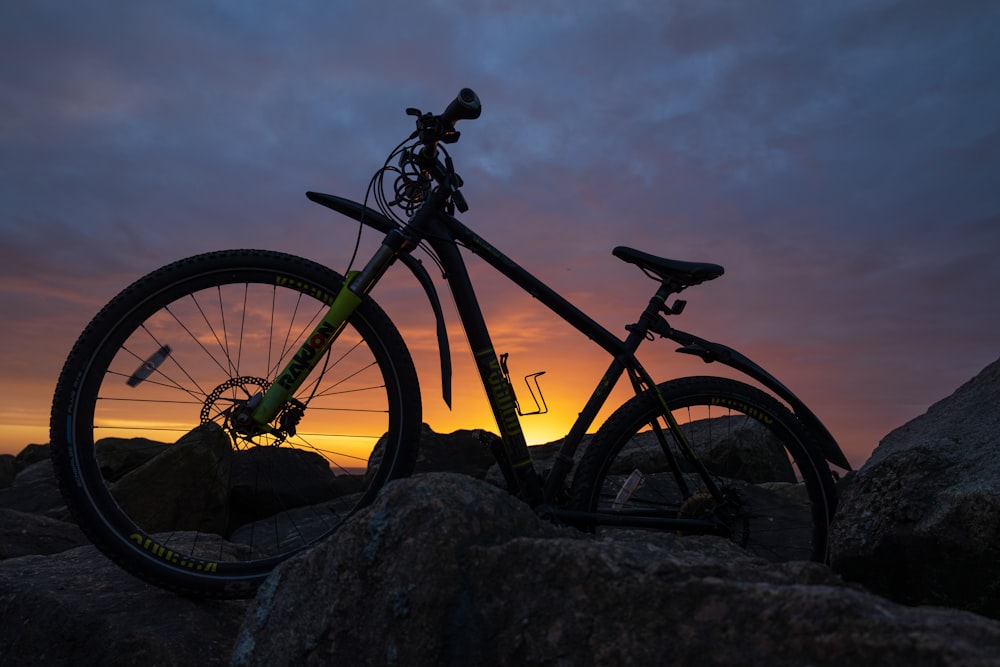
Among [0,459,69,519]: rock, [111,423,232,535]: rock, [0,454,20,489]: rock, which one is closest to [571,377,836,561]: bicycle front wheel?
[111,423,232,535]: rock

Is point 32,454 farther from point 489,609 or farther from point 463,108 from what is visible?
→ point 489,609

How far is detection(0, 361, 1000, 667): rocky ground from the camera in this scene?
168cm

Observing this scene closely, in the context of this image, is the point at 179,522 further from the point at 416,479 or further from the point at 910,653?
the point at 910,653

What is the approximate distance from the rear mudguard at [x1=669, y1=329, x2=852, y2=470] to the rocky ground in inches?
33.6

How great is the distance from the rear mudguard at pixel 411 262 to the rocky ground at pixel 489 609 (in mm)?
1288

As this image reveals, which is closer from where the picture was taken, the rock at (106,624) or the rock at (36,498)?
the rock at (106,624)

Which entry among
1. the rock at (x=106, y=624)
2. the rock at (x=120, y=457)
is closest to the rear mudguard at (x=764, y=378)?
the rock at (x=106, y=624)

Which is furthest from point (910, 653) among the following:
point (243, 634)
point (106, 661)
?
point (106, 661)

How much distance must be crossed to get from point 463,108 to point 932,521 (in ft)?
10.7

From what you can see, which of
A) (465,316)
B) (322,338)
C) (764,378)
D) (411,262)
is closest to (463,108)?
(411,262)

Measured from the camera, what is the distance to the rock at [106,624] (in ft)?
10.6

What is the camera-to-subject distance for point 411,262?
154 inches

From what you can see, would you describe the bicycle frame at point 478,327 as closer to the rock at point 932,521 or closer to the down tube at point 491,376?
the down tube at point 491,376

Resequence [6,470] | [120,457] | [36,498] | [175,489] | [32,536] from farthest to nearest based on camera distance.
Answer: [6,470] → [120,457] → [36,498] → [175,489] → [32,536]
